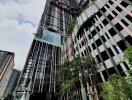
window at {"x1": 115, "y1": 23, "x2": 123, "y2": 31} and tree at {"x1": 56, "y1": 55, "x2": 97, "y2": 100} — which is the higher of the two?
window at {"x1": 115, "y1": 23, "x2": 123, "y2": 31}

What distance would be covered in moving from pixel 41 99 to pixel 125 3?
2825cm

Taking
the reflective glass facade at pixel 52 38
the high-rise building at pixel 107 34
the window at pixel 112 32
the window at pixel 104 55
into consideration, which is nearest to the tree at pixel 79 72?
the high-rise building at pixel 107 34

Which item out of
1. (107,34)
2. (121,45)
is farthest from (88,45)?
(121,45)

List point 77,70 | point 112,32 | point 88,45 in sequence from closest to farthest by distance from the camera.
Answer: point 77,70 → point 112,32 → point 88,45

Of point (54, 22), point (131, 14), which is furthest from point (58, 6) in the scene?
point (131, 14)

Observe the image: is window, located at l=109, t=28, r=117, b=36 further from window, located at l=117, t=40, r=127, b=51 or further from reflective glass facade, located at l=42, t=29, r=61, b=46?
reflective glass facade, located at l=42, t=29, r=61, b=46

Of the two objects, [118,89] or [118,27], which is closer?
[118,89]

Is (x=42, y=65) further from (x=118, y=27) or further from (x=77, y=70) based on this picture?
(x=118, y=27)

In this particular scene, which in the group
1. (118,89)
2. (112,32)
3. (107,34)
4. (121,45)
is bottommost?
(118,89)

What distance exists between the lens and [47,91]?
120 ft

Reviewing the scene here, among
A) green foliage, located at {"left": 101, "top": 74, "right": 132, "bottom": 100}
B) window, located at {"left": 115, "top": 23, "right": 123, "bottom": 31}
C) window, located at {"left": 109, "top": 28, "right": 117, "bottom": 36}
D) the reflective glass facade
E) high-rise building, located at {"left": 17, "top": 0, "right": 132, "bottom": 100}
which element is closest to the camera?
green foliage, located at {"left": 101, "top": 74, "right": 132, "bottom": 100}

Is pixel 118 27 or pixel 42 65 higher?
pixel 42 65

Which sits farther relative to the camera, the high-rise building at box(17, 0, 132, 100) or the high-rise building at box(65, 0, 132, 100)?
the high-rise building at box(17, 0, 132, 100)

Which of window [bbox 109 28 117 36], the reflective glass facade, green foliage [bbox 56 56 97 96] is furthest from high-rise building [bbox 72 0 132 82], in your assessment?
the reflective glass facade
